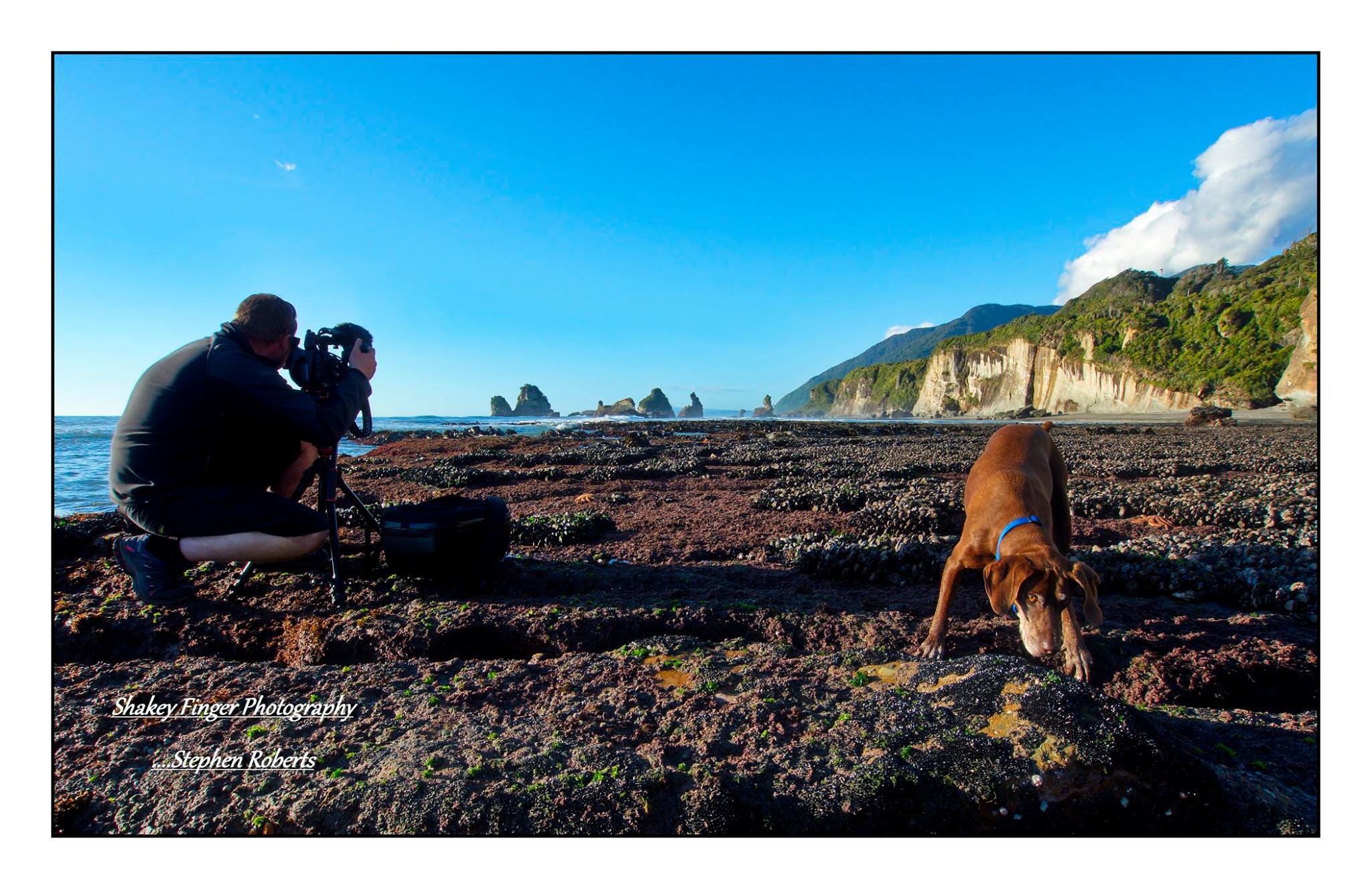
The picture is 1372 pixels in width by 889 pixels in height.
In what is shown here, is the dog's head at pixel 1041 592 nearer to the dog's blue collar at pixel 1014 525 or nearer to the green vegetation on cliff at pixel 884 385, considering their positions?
the dog's blue collar at pixel 1014 525

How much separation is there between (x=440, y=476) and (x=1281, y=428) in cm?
3373

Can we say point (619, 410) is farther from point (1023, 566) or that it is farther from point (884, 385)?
point (1023, 566)

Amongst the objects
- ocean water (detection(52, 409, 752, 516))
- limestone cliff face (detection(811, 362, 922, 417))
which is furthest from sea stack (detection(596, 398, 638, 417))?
ocean water (detection(52, 409, 752, 516))

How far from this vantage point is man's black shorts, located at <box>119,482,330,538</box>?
3.39m

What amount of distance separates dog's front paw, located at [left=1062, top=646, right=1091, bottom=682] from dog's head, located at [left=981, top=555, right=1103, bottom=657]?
0.23 m

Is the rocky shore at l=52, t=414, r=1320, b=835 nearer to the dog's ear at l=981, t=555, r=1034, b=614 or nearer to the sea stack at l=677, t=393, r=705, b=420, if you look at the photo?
the dog's ear at l=981, t=555, r=1034, b=614

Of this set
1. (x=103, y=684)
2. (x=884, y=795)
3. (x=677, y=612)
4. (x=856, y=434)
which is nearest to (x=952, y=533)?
(x=677, y=612)

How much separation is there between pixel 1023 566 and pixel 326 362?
167 inches

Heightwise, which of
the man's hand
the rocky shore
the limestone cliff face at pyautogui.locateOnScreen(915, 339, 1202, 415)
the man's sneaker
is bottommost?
the rocky shore

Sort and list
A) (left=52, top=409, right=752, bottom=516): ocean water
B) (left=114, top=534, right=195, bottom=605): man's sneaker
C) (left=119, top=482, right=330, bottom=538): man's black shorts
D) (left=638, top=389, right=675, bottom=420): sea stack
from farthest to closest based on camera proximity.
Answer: (left=638, top=389, right=675, bottom=420): sea stack, (left=52, top=409, right=752, bottom=516): ocean water, (left=114, top=534, right=195, bottom=605): man's sneaker, (left=119, top=482, right=330, bottom=538): man's black shorts

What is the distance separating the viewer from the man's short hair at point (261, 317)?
3469mm

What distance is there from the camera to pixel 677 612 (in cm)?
351

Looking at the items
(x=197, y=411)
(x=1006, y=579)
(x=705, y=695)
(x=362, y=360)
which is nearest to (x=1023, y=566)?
(x=1006, y=579)

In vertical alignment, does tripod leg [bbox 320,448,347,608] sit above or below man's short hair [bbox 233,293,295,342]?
below
